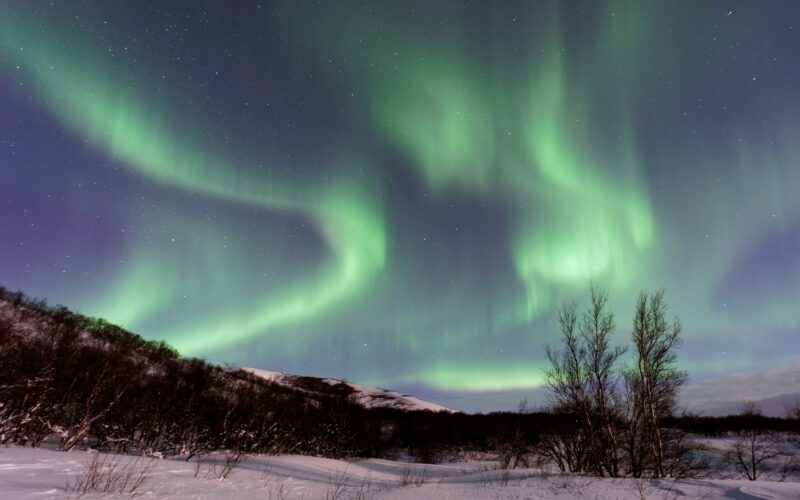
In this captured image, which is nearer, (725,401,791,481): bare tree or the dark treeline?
the dark treeline

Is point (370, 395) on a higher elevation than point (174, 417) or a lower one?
lower

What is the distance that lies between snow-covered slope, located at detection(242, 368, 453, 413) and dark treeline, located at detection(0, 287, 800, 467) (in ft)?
53.9

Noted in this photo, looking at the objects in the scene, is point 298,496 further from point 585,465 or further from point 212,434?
point 585,465

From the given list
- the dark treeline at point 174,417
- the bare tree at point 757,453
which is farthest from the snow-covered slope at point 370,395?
the bare tree at point 757,453

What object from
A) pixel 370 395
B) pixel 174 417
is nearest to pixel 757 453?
pixel 174 417

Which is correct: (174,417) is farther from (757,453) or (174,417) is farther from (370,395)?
(370,395)

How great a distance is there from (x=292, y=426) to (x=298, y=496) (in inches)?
1017

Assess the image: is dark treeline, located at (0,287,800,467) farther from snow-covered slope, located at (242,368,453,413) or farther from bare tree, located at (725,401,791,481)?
snow-covered slope, located at (242,368,453,413)

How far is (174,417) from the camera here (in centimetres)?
2666

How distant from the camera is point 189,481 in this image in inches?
457

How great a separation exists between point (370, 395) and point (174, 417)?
69579 millimetres

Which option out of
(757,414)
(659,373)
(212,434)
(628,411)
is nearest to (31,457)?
(212,434)

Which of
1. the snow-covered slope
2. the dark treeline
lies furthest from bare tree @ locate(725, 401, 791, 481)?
the snow-covered slope

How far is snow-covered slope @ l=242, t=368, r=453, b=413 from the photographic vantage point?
263 ft
